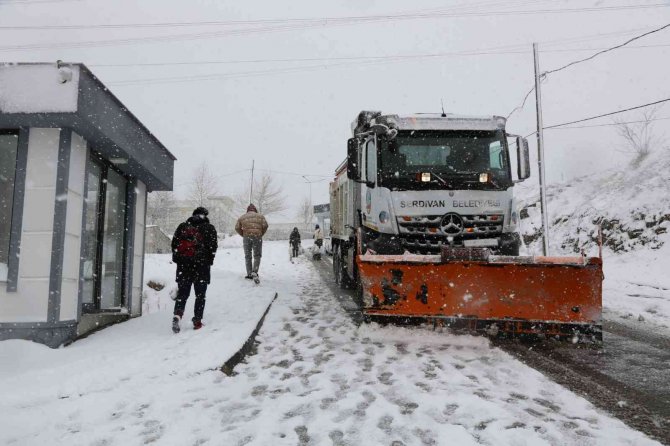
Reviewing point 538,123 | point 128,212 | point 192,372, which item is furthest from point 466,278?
point 538,123

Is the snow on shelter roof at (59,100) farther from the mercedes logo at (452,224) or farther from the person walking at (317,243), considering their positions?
the person walking at (317,243)

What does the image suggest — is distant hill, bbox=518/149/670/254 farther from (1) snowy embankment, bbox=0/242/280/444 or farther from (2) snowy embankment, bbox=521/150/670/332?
(1) snowy embankment, bbox=0/242/280/444

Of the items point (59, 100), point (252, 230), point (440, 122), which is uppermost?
point (440, 122)

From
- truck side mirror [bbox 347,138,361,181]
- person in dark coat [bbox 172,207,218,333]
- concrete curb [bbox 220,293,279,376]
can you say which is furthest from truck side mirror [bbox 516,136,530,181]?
person in dark coat [bbox 172,207,218,333]

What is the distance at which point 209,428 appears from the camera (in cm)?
284

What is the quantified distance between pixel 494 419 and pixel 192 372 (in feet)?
8.51

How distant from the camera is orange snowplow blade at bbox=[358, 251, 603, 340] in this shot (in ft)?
16.0

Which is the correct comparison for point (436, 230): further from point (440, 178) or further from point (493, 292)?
point (493, 292)

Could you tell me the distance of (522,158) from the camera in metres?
6.61

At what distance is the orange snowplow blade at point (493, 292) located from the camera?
16.0 ft

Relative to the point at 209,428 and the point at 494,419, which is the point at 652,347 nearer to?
the point at 494,419

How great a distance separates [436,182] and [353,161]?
4.58 feet

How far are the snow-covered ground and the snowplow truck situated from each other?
494 mm

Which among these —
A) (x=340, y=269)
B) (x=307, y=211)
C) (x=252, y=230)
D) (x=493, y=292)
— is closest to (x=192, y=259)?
(x=493, y=292)
